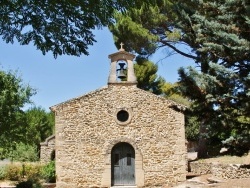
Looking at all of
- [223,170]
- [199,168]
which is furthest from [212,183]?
[199,168]

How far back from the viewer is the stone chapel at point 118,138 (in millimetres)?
20672

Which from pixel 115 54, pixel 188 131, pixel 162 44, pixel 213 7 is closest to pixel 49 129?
pixel 188 131

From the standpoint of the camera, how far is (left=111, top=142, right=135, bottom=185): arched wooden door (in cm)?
2108

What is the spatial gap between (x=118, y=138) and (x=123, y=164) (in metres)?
1.44

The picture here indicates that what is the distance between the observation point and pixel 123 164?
69.8 feet

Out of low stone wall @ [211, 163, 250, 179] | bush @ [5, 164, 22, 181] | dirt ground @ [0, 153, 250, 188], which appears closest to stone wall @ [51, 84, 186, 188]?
dirt ground @ [0, 153, 250, 188]

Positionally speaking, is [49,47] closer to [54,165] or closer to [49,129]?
[54,165]

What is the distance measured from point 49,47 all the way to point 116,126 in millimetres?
17035

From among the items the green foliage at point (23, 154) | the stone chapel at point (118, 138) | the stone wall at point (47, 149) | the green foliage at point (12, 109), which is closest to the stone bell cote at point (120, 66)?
the stone chapel at point (118, 138)

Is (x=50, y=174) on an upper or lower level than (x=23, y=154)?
lower

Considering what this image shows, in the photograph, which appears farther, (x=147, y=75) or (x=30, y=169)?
(x=147, y=75)

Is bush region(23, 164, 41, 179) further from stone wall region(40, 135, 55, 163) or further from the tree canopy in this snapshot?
the tree canopy

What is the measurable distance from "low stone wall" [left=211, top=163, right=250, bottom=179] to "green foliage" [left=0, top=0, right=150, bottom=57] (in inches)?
586

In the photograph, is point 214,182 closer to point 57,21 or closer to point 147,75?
point 147,75
